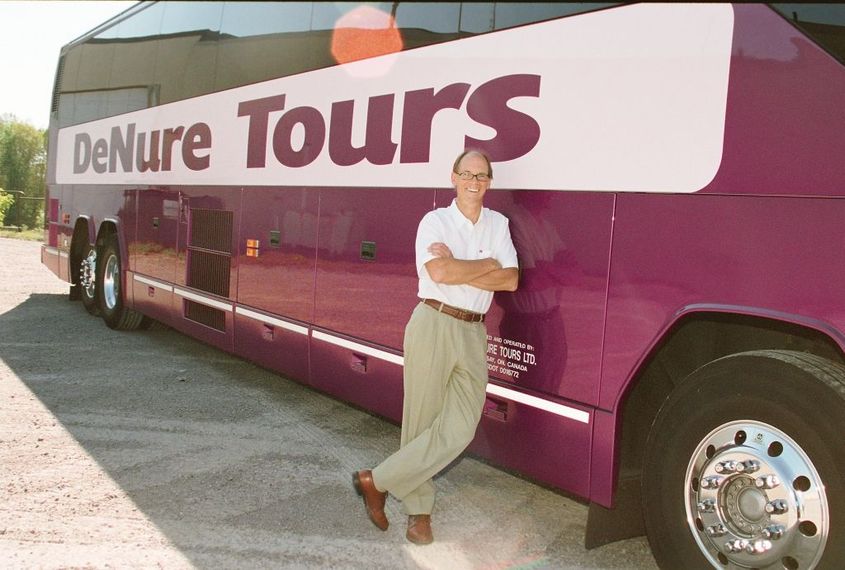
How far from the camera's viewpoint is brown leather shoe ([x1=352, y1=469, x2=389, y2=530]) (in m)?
4.04

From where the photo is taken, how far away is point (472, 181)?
12.6 feet

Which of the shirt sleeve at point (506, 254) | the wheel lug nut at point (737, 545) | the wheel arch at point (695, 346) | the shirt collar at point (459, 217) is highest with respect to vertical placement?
the shirt collar at point (459, 217)

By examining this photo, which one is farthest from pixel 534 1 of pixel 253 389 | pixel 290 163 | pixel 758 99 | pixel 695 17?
pixel 253 389

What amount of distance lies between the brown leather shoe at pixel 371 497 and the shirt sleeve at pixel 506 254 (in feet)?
3.94

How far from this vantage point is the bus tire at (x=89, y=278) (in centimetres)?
1048

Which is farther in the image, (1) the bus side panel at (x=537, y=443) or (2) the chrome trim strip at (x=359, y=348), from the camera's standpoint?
(2) the chrome trim strip at (x=359, y=348)

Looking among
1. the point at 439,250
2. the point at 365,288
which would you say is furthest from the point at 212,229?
the point at 439,250

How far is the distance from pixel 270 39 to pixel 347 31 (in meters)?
1.19

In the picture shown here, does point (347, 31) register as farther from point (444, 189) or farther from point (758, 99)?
point (758, 99)

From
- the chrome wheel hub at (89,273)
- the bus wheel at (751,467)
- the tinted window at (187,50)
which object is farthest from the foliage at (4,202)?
the bus wheel at (751,467)

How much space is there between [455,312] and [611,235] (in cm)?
79

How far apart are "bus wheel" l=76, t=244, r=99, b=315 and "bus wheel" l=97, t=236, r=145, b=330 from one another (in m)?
0.26

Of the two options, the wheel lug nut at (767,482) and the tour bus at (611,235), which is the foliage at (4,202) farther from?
the wheel lug nut at (767,482)

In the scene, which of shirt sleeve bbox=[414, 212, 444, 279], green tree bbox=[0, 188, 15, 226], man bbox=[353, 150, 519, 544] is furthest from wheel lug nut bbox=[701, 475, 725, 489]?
green tree bbox=[0, 188, 15, 226]
